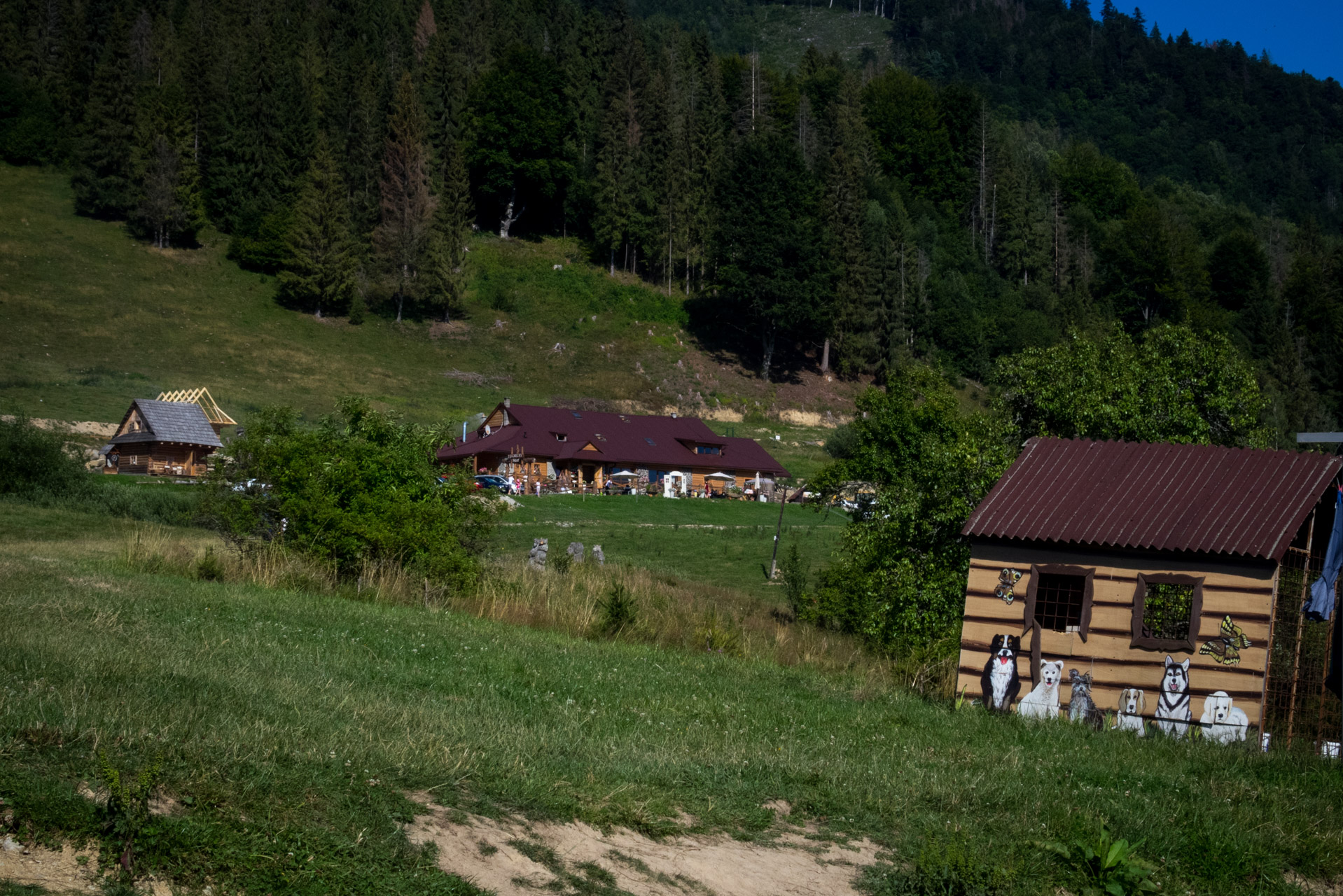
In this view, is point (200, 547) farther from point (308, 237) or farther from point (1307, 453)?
point (308, 237)

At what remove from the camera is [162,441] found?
51812 mm

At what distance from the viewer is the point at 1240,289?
116m

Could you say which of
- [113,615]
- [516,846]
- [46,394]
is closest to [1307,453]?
[516,846]

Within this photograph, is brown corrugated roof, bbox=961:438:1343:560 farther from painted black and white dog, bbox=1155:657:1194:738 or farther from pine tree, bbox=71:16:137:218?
pine tree, bbox=71:16:137:218

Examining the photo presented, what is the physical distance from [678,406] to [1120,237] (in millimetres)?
60186

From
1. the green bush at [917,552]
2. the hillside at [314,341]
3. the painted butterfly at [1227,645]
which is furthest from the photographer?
the hillside at [314,341]

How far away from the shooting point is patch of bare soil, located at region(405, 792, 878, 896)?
6863 mm

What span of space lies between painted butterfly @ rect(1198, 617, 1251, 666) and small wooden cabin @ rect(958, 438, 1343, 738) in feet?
0.05

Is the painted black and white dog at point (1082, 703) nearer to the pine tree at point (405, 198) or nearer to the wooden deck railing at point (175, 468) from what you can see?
the wooden deck railing at point (175, 468)

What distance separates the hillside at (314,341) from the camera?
6750 cm

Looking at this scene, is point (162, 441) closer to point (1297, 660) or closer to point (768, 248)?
point (1297, 660)

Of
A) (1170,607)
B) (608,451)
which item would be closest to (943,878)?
(1170,607)

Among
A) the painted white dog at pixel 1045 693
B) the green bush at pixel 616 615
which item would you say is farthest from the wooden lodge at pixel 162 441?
the painted white dog at pixel 1045 693

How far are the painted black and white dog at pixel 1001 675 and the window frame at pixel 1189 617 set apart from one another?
59.6 inches
